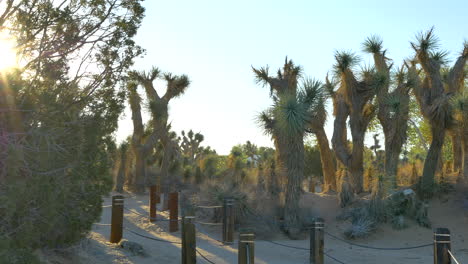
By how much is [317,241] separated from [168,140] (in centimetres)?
1546

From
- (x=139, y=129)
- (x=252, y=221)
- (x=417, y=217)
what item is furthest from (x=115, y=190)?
(x=417, y=217)

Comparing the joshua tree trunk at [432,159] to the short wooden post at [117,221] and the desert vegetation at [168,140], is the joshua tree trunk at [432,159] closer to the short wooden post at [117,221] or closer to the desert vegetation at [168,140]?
the desert vegetation at [168,140]

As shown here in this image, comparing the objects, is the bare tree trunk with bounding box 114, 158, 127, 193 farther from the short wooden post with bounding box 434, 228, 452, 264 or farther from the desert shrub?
the short wooden post with bounding box 434, 228, 452, 264

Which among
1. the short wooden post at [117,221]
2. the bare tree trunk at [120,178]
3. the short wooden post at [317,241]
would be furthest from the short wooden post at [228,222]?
the bare tree trunk at [120,178]

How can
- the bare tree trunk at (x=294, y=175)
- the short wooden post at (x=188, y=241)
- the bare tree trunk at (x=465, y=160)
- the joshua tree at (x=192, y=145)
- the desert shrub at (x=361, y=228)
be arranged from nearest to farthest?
the short wooden post at (x=188, y=241) < the desert shrub at (x=361, y=228) < the bare tree trunk at (x=294, y=175) < the bare tree trunk at (x=465, y=160) < the joshua tree at (x=192, y=145)

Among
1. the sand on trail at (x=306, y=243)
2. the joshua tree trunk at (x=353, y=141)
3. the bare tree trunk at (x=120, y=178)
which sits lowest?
the sand on trail at (x=306, y=243)

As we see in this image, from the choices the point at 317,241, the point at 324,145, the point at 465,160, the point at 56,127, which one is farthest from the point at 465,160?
the point at 56,127

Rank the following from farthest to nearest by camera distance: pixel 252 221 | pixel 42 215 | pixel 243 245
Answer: pixel 252 221
pixel 243 245
pixel 42 215

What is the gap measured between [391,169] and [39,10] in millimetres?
12354

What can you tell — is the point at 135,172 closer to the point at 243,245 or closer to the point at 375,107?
the point at 375,107

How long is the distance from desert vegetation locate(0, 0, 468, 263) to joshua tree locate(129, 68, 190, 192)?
56 millimetres

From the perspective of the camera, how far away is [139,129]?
26188mm

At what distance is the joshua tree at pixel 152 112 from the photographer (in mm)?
24719

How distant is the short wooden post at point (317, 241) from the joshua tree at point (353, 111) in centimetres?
712
